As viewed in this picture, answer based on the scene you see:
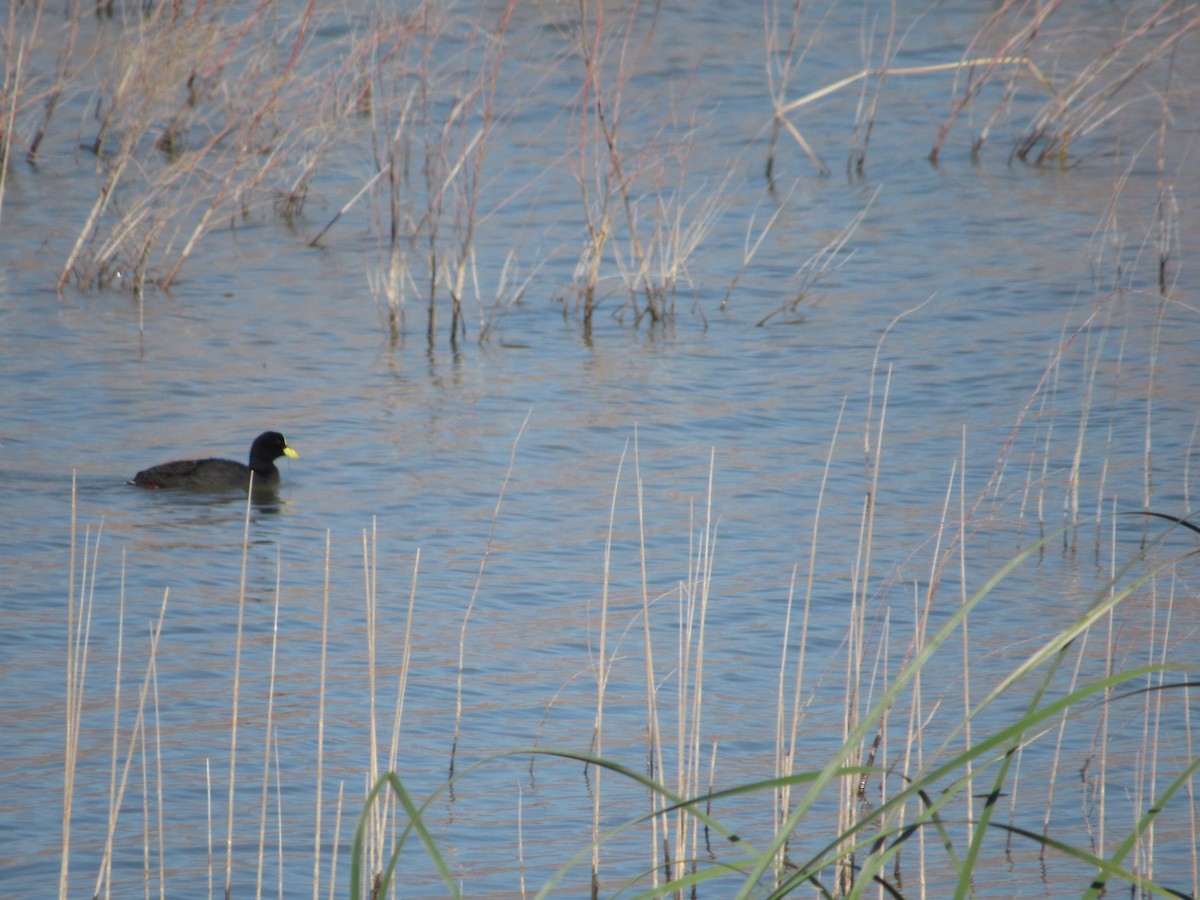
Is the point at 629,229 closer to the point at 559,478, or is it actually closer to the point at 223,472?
the point at 559,478

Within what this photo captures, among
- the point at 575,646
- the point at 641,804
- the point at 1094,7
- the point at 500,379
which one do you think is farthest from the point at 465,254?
the point at 1094,7

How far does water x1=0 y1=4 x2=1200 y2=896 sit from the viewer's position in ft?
18.5

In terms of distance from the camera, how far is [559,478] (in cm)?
941

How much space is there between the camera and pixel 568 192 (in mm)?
15578

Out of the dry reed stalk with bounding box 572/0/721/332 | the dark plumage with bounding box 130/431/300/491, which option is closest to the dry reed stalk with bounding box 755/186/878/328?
the dry reed stalk with bounding box 572/0/721/332

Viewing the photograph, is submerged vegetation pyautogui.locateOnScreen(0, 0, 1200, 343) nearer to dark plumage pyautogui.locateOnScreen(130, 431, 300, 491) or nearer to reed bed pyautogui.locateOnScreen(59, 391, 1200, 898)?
dark plumage pyautogui.locateOnScreen(130, 431, 300, 491)

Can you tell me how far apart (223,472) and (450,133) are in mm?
6657

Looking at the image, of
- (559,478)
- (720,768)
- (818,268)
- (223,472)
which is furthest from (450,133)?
(720,768)

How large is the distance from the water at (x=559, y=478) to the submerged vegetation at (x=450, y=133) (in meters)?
0.16

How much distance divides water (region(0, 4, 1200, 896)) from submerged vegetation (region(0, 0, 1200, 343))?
156 millimetres

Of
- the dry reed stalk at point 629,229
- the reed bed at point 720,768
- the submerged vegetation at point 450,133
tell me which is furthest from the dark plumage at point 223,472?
the dry reed stalk at point 629,229

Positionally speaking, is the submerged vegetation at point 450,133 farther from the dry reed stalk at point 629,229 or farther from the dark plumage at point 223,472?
the dark plumage at point 223,472

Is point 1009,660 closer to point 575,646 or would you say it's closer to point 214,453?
point 575,646

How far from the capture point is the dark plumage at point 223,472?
913 centimetres
